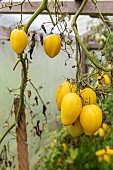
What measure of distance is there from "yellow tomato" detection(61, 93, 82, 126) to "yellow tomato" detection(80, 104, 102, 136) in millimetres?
12

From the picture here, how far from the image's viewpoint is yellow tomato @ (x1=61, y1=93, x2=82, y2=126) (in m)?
0.66

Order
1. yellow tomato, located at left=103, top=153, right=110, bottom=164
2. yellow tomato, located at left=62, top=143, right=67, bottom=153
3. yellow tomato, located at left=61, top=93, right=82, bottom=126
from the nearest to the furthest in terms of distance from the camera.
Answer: yellow tomato, located at left=61, top=93, right=82, bottom=126 → yellow tomato, located at left=103, top=153, right=110, bottom=164 → yellow tomato, located at left=62, top=143, right=67, bottom=153

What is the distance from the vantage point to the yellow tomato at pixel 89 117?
675 mm

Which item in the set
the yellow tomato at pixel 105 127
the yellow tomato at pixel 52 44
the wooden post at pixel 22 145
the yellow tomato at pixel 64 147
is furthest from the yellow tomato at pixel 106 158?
the yellow tomato at pixel 52 44

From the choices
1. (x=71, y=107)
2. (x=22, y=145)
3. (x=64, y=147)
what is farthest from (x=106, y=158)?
(x=71, y=107)

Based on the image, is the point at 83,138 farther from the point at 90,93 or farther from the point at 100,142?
the point at 90,93

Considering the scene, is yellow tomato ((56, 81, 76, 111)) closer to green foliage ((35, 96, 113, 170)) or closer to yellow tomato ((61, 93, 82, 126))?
yellow tomato ((61, 93, 82, 126))

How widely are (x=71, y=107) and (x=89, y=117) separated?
0.14 ft

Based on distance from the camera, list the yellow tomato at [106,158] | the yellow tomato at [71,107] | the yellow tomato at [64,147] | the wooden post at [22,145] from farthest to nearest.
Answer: the yellow tomato at [64,147], the yellow tomato at [106,158], the wooden post at [22,145], the yellow tomato at [71,107]

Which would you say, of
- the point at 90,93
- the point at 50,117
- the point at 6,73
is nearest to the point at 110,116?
the point at 50,117

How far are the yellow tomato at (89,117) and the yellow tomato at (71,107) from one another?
1 cm

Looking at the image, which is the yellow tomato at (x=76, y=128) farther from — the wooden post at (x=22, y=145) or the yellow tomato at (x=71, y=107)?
the wooden post at (x=22, y=145)

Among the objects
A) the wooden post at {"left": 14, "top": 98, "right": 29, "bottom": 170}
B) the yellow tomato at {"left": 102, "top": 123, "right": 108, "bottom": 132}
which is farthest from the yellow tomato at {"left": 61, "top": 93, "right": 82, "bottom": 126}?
the yellow tomato at {"left": 102, "top": 123, "right": 108, "bottom": 132}

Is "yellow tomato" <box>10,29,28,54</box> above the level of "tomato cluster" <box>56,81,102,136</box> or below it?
above
